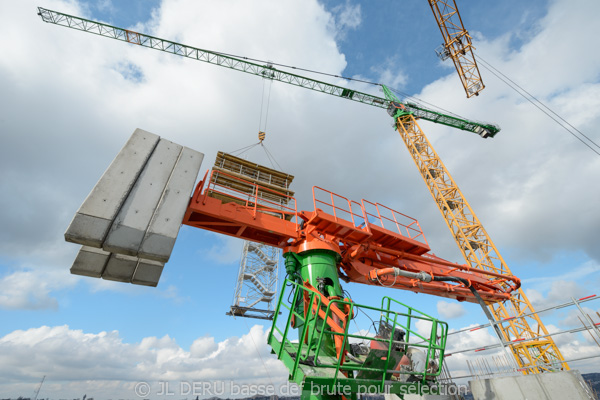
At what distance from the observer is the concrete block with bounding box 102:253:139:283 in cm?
577

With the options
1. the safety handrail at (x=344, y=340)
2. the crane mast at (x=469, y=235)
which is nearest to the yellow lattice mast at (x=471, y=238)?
the crane mast at (x=469, y=235)

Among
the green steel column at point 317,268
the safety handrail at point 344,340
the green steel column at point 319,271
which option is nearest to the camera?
the safety handrail at point 344,340

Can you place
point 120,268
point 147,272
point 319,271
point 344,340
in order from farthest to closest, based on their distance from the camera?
point 319,271 < point 147,272 < point 120,268 < point 344,340

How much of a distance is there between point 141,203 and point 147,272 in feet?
5.68

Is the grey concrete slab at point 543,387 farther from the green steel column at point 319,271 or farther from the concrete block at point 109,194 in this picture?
the concrete block at point 109,194

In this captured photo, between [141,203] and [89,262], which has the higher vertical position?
[141,203]

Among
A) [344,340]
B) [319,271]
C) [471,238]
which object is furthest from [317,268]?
[471,238]

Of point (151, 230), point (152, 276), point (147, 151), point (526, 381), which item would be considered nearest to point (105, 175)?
point (147, 151)

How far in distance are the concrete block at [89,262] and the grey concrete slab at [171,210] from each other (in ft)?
4.91

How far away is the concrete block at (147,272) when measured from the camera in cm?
589

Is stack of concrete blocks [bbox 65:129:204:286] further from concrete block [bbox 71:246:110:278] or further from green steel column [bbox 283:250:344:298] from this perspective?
green steel column [bbox 283:250:344:298]

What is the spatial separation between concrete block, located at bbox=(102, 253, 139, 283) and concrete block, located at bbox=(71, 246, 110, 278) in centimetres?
12

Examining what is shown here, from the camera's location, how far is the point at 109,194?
491 cm

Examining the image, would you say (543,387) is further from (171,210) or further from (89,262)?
(89,262)
